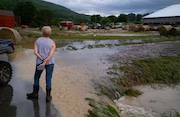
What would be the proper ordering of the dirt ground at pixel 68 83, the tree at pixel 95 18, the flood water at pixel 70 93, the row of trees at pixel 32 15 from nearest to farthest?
the flood water at pixel 70 93 < the dirt ground at pixel 68 83 < the row of trees at pixel 32 15 < the tree at pixel 95 18

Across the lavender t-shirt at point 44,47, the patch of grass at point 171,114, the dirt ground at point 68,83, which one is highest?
the lavender t-shirt at point 44,47

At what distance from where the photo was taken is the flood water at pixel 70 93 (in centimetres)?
640

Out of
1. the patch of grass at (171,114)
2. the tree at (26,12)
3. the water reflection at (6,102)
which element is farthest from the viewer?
the tree at (26,12)

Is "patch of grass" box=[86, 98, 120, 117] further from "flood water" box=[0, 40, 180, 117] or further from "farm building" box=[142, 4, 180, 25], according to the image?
"farm building" box=[142, 4, 180, 25]

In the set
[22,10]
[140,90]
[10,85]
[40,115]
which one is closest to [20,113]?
[40,115]

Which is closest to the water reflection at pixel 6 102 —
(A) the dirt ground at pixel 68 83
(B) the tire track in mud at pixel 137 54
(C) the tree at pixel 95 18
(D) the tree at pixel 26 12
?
(A) the dirt ground at pixel 68 83

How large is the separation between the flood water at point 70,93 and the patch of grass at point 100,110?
0.51ft

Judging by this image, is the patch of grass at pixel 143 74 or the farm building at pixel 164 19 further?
the farm building at pixel 164 19

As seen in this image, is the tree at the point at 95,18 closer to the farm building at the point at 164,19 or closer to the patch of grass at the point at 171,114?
the farm building at the point at 164,19

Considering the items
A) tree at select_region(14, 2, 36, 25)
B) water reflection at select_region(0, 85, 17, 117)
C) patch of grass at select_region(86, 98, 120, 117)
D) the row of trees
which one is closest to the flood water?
water reflection at select_region(0, 85, 17, 117)

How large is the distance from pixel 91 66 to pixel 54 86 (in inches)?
164

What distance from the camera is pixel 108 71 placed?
11.6 meters

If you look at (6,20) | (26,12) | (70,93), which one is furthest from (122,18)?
(70,93)

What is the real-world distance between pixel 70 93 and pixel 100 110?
1343 millimetres
